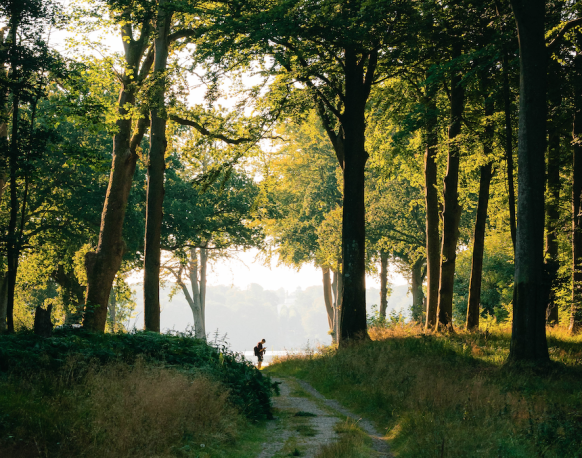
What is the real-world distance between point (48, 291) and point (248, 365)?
40075mm

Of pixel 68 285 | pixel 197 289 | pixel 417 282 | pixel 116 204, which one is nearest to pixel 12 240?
pixel 116 204

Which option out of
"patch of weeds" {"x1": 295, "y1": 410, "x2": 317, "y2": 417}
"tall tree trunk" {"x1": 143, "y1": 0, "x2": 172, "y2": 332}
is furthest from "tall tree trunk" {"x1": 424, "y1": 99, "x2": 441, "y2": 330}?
"tall tree trunk" {"x1": 143, "y1": 0, "x2": 172, "y2": 332}

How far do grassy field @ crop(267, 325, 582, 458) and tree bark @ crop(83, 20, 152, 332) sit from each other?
23.4 feet

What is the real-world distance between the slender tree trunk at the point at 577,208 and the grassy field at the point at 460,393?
2.70ft

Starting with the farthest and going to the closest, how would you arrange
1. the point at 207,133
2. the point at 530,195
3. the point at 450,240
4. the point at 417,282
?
1. the point at 417,282
2. the point at 207,133
3. the point at 450,240
4. the point at 530,195

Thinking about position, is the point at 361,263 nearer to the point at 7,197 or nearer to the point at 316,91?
the point at 316,91

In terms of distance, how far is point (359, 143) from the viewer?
1806 centimetres

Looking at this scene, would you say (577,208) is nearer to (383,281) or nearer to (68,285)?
(383,281)

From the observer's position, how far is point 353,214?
693 inches

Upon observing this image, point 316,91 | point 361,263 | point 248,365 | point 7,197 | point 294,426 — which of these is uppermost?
point 316,91

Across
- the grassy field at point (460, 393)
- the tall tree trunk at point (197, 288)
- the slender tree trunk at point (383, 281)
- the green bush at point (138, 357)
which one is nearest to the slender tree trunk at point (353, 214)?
the grassy field at point (460, 393)

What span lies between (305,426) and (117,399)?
153 inches

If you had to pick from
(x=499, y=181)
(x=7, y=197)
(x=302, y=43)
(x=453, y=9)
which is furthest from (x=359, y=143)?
(x=7, y=197)

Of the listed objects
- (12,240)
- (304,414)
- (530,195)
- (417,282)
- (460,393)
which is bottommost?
(304,414)
